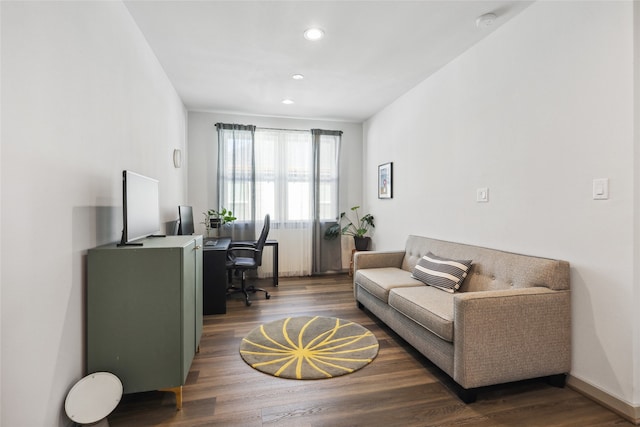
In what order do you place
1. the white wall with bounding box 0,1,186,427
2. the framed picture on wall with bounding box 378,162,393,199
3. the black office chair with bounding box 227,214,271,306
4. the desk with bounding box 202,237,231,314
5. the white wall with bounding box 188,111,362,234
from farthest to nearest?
the white wall with bounding box 188,111,362,234 → the framed picture on wall with bounding box 378,162,393,199 → the black office chair with bounding box 227,214,271,306 → the desk with bounding box 202,237,231,314 → the white wall with bounding box 0,1,186,427

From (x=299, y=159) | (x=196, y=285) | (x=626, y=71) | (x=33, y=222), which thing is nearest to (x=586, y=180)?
(x=626, y=71)

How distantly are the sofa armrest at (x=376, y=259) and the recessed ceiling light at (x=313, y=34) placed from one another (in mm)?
2252

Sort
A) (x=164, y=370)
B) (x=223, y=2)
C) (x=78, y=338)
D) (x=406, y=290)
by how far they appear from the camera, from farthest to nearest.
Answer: (x=406, y=290) < (x=223, y=2) < (x=164, y=370) < (x=78, y=338)

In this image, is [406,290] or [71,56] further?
[406,290]

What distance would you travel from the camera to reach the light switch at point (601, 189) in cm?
183

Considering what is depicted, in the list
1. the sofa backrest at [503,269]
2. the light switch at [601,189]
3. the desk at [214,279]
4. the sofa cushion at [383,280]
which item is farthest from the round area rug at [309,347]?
the light switch at [601,189]

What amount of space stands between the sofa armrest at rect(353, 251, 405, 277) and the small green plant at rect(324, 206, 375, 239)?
142 centimetres

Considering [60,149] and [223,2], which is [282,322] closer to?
[60,149]

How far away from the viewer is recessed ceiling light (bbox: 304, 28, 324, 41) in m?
2.62

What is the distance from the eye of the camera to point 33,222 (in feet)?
4.36

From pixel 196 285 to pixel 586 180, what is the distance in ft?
8.84

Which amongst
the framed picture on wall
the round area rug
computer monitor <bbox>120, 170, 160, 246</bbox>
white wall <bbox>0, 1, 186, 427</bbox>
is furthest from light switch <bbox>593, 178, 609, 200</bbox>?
white wall <bbox>0, 1, 186, 427</bbox>

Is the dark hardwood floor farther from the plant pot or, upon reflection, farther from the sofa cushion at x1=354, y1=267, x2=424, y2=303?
the plant pot

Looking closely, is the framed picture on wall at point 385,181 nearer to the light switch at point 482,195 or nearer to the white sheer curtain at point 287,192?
the white sheer curtain at point 287,192
